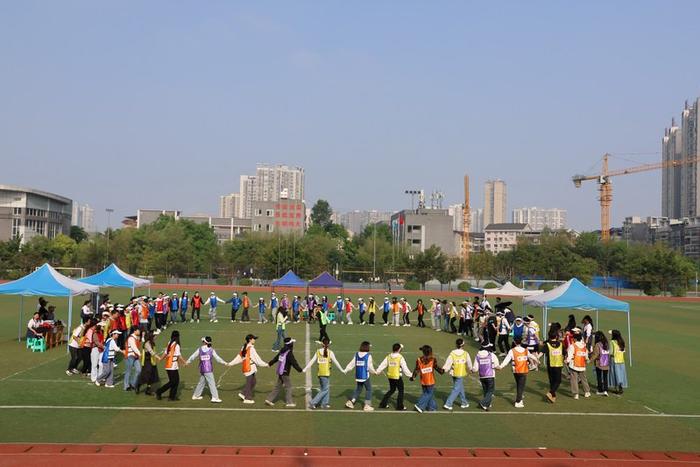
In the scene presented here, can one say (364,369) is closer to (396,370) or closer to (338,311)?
(396,370)

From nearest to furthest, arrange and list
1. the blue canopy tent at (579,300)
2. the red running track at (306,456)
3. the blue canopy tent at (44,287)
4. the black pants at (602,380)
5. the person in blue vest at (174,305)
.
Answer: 1. the red running track at (306,456)
2. the black pants at (602,380)
3. the blue canopy tent at (579,300)
4. the blue canopy tent at (44,287)
5. the person in blue vest at (174,305)

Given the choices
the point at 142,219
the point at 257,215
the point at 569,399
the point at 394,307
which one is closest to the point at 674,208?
the point at 257,215

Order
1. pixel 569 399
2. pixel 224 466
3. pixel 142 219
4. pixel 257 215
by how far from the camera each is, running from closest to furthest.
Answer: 1. pixel 224 466
2. pixel 569 399
3. pixel 257 215
4. pixel 142 219

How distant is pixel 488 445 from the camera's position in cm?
1114

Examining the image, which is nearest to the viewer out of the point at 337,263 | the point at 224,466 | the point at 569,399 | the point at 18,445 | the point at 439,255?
the point at 224,466

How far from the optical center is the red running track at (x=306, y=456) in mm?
9859

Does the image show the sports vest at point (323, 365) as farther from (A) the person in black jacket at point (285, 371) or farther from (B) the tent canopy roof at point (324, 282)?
(B) the tent canopy roof at point (324, 282)

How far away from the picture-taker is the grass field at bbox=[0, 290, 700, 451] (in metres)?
11.3

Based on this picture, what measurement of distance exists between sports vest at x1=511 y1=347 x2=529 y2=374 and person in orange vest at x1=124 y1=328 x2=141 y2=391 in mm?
8472

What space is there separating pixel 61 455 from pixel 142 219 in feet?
472

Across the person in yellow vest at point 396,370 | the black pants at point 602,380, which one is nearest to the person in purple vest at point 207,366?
the person in yellow vest at point 396,370

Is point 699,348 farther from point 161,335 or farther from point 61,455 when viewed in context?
point 61,455

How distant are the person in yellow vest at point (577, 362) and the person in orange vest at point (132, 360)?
402 inches

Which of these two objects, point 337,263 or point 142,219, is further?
point 142,219
